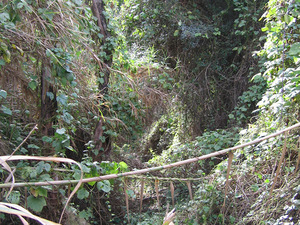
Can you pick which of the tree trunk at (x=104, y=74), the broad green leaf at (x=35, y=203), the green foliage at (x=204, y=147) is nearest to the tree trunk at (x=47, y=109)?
the tree trunk at (x=104, y=74)

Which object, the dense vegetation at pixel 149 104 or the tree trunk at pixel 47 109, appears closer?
the dense vegetation at pixel 149 104

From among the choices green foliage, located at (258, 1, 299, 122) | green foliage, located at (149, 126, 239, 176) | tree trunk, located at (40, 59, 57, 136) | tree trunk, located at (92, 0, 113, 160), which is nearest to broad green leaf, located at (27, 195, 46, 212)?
tree trunk, located at (40, 59, 57, 136)

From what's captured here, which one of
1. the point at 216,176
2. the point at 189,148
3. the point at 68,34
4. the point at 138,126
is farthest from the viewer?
the point at 189,148

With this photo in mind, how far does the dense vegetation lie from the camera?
2.02 m

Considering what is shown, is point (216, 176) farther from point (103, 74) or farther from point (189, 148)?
point (103, 74)

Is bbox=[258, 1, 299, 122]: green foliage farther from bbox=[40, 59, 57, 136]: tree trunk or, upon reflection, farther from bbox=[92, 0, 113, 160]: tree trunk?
bbox=[40, 59, 57, 136]: tree trunk

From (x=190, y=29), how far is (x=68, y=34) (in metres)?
2.93

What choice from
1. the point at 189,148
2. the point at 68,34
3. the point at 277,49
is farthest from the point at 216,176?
the point at 68,34

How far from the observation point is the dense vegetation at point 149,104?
2.02 meters

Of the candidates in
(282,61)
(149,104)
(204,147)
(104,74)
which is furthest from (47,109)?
(282,61)

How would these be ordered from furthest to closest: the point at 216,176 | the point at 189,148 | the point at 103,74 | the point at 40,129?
the point at 189,148
the point at 103,74
the point at 216,176
the point at 40,129

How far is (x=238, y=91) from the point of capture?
15.1 ft

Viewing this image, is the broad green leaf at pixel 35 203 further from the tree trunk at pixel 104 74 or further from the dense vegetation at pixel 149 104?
the tree trunk at pixel 104 74

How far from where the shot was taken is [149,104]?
12.6ft
